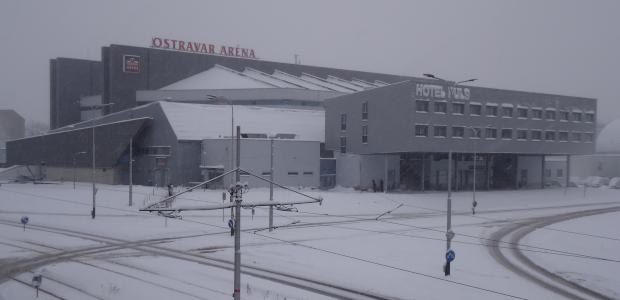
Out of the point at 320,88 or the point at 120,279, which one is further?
the point at 320,88

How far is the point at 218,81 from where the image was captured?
10138cm

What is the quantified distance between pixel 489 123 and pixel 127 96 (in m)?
65.4

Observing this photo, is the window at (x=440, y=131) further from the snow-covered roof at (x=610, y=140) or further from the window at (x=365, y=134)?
the snow-covered roof at (x=610, y=140)

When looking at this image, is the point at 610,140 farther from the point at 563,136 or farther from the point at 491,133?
the point at 491,133

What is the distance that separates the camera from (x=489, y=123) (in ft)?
229

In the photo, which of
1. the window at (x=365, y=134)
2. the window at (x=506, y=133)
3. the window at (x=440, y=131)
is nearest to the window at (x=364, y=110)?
the window at (x=365, y=134)

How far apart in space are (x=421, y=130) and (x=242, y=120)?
29.3 meters

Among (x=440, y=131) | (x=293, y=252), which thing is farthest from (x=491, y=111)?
(x=293, y=252)

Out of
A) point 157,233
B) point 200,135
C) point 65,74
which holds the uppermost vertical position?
point 65,74

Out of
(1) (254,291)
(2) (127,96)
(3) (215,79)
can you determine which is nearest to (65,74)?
(2) (127,96)

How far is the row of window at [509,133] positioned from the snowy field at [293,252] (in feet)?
40.0

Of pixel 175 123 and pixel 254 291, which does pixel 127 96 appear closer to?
pixel 175 123

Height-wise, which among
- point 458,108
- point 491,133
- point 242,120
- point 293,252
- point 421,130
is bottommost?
point 293,252

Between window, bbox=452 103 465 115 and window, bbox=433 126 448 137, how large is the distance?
106 inches
